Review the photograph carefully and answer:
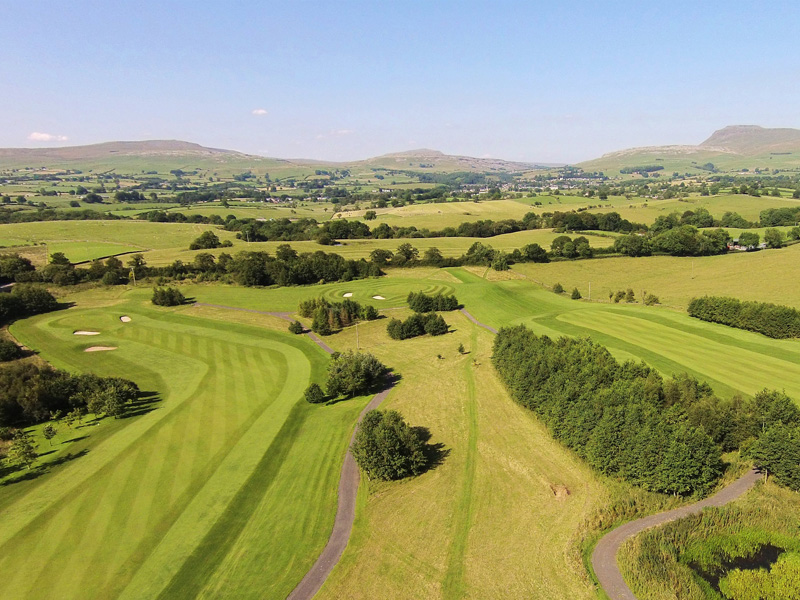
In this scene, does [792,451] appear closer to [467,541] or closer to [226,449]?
[467,541]

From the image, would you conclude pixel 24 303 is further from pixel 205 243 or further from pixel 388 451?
pixel 388 451

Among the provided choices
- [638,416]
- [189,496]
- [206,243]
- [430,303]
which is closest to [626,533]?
[638,416]

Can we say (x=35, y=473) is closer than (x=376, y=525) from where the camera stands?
No

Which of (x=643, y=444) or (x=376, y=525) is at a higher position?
(x=643, y=444)

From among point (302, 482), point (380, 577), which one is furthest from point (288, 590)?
point (302, 482)

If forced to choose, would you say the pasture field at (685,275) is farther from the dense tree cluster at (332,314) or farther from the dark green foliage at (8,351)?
the dark green foliage at (8,351)

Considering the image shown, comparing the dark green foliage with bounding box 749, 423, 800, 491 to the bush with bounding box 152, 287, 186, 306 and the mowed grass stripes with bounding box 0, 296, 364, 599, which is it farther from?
the bush with bounding box 152, 287, 186, 306
